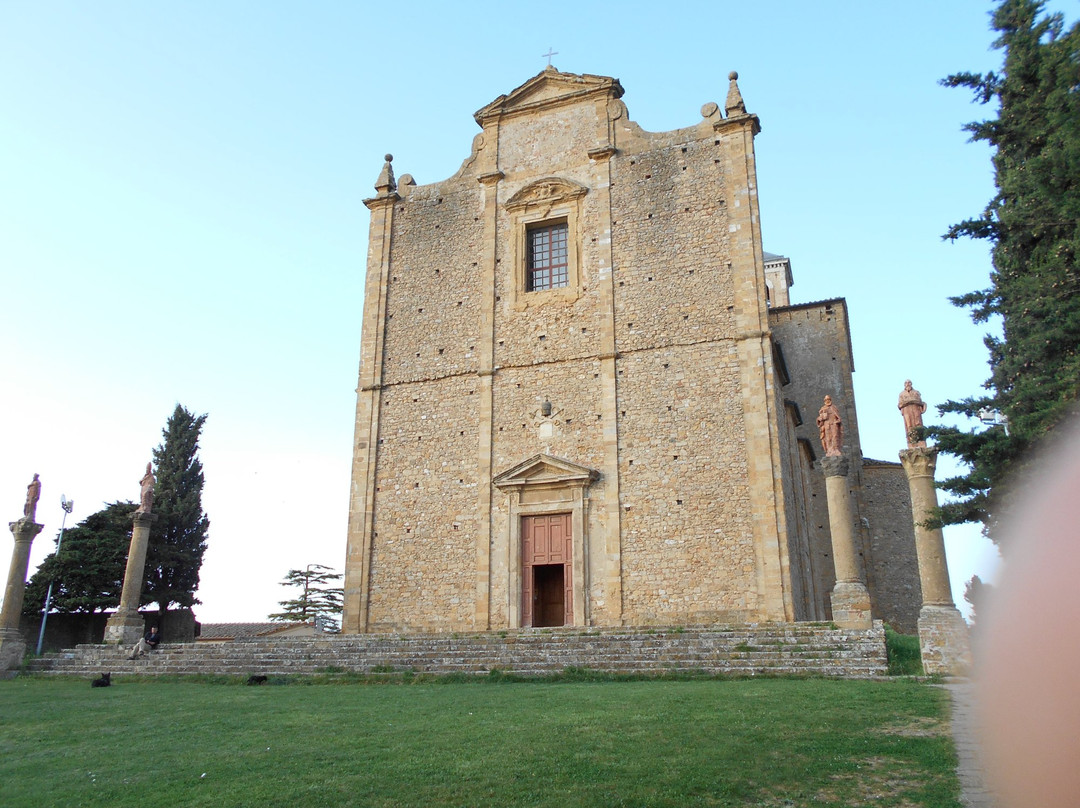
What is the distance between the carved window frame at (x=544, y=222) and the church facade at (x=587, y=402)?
62 millimetres

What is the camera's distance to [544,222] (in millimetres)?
22156

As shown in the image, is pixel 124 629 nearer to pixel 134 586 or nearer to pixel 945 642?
pixel 134 586

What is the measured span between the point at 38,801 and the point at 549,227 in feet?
61.8

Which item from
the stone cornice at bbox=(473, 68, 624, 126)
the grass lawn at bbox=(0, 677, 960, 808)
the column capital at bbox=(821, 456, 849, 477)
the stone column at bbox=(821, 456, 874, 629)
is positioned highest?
the stone cornice at bbox=(473, 68, 624, 126)

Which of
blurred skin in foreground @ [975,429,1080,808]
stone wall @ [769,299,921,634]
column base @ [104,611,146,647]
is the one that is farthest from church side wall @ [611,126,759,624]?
blurred skin in foreground @ [975,429,1080,808]

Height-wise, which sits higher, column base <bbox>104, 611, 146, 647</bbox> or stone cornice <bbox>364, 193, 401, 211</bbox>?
stone cornice <bbox>364, 193, 401, 211</bbox>

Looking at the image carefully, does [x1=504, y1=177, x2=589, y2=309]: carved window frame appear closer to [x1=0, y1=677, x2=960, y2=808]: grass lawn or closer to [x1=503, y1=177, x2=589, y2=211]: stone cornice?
[x1=503, y1=177, x2=589, y2=211]: stone cornice

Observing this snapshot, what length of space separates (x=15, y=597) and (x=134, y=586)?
2608 mm

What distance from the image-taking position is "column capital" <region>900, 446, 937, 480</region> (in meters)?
13.0

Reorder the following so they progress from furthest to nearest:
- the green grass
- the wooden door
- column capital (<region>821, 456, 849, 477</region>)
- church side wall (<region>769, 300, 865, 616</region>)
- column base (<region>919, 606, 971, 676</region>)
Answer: church side wall (<region>769, 300, 865, 616</region>) < the wooden door < column capital (<region>821, 456, 849, 477</region>) < the green grass < column base (<region>919, 606, 971, 676</region>)

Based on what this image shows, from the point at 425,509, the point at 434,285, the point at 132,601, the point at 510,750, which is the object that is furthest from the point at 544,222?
the point at 510,750

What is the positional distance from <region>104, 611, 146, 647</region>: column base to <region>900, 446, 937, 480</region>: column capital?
665 inches

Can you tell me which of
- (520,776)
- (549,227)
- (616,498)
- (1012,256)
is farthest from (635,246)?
(520,776)

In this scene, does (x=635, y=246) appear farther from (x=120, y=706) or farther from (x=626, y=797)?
(x=626, y=797)
